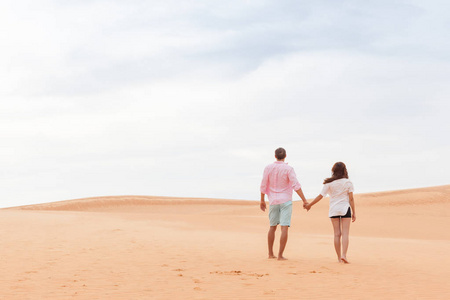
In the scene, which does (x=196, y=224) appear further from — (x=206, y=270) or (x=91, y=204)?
(x=91, y=204)

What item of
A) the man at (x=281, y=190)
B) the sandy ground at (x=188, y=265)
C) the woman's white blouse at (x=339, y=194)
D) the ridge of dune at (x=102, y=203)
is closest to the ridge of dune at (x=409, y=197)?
the sandy ground at (x=188, y=265)

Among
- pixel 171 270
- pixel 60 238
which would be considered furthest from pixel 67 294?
pixel 60 238

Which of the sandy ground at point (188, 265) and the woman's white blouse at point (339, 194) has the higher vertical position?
the woman's white blouse at point (339, 194)

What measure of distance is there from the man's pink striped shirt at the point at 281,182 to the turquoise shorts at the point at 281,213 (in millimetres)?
76

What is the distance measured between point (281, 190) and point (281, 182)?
0.46 ft

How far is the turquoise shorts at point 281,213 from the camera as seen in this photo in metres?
9.97

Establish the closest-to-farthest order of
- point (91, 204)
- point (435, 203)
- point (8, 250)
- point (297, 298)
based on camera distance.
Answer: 1. point (297, 298)
2. point (8, 250)
3. point (435, 203)
4. point (91, 204)

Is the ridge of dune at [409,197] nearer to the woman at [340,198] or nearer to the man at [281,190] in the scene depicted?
the woman at [340,198]

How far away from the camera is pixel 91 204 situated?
44844 mm

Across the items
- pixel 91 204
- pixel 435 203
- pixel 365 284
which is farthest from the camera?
pixel 91 204

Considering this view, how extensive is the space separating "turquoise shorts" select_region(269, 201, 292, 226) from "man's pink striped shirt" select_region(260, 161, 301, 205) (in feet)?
0.25

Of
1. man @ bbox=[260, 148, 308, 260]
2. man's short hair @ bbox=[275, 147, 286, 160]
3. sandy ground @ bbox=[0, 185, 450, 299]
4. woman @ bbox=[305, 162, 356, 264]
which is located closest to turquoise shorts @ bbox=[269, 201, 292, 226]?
man @ bbox=[260, 148, 308, 260]

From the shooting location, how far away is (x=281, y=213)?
1001cm

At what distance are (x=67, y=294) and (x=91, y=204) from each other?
126 feet
